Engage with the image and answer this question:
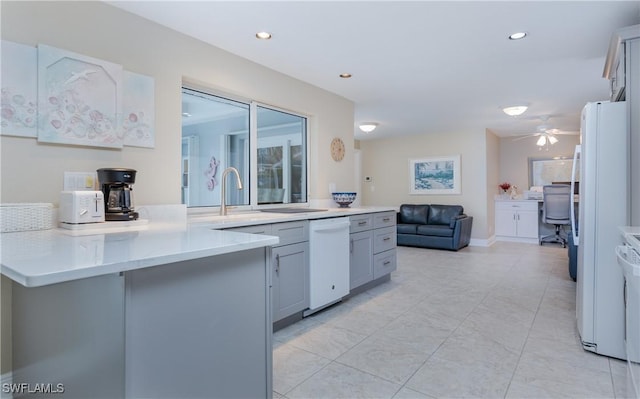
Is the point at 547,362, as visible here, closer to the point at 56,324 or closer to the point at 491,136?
the point at 56,324

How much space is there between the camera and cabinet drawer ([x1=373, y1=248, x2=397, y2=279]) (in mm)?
3729

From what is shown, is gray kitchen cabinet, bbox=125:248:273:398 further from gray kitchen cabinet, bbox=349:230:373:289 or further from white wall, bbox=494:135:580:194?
white wall, bbox=494:135:580:194

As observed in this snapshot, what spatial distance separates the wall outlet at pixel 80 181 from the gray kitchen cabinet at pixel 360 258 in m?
2.16

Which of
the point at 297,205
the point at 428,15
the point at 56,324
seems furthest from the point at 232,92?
the point at 56,324

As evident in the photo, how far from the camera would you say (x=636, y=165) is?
6.96 feet

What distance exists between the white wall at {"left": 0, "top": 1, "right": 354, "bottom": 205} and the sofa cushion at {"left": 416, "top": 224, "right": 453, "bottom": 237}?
3.66 m

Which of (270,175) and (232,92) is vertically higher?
(232,92)

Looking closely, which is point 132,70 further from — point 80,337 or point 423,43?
point 423,43

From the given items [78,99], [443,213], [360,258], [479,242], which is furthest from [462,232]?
[78,99]

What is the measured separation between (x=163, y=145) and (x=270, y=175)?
129 cm

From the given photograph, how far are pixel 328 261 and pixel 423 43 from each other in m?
2.00

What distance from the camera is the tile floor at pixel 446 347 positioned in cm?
187

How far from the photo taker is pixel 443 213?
6.45 metres

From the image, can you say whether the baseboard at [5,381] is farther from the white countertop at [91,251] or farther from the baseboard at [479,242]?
the baseboard at [479,242]
